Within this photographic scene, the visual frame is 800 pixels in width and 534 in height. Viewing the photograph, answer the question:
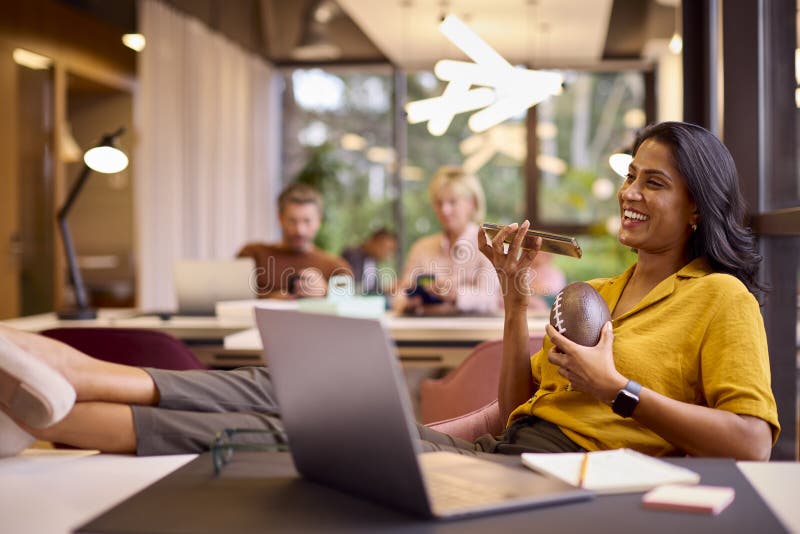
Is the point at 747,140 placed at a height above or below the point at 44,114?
below

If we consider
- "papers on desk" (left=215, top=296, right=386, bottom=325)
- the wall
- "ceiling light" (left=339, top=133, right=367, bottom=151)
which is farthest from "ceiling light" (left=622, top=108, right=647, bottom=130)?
"papers on desk" (left=215, top=296, right=386, bottom=325)

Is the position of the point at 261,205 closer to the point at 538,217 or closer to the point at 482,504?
the point at 538,217

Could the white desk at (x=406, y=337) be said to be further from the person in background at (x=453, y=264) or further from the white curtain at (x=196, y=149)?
the white curtain at (x=196, y=149)

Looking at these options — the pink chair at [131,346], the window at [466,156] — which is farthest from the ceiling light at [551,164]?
the pink chair at [131,346]

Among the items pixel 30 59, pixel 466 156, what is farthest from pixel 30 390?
pixel 466 156

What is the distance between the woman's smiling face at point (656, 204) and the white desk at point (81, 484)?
615 mm

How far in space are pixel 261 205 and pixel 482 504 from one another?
7.76 meters

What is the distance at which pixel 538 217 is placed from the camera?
A: 8844 mm

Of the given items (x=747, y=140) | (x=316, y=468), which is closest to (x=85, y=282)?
(x=747, y=140)

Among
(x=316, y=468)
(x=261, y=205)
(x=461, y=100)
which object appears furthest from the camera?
(x=261, y=205)

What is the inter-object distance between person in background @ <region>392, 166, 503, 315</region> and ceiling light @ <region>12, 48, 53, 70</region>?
11.2 feet

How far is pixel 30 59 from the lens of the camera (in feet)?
20.7

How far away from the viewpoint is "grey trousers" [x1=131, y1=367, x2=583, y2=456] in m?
1.54

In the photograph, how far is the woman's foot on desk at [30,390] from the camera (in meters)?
1.37
